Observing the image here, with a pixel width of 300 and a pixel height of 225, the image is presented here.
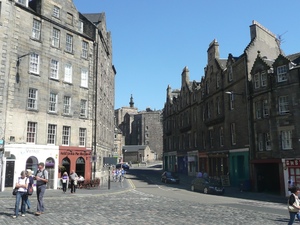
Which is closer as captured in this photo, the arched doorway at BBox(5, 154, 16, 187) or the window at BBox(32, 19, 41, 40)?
the arched doorway at BBox(5, 154, 16, 187)

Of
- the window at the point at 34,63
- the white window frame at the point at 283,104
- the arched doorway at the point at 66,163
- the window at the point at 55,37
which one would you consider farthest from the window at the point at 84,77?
the white window frame at the point at 283,104

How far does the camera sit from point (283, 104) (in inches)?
1106

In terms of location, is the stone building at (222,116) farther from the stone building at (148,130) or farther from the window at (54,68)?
the stone building at (148,130)

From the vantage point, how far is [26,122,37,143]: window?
27.5m

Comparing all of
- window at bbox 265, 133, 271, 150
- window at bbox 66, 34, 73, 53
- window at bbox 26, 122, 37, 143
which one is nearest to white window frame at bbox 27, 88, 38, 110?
window at bbox 26, 122, 37, 143

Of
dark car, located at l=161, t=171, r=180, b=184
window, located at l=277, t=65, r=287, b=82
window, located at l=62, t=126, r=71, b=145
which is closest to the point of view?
window, located at l=277, t=65, r=287, b=82

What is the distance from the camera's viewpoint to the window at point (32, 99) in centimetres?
2786

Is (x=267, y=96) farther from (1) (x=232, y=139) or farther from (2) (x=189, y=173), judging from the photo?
(2) (x=189, y=173)

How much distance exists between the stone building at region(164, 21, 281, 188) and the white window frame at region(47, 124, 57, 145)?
711 inches

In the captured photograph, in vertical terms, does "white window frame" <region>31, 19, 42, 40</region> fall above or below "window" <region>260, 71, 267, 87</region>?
above

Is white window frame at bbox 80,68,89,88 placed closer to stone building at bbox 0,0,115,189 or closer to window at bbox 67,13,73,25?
stone building at bbox 0,0,115,189

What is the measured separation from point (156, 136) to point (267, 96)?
94.1 meters

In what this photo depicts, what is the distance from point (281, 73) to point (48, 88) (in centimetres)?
2264

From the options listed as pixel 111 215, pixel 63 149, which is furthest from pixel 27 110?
pixel 111 215
